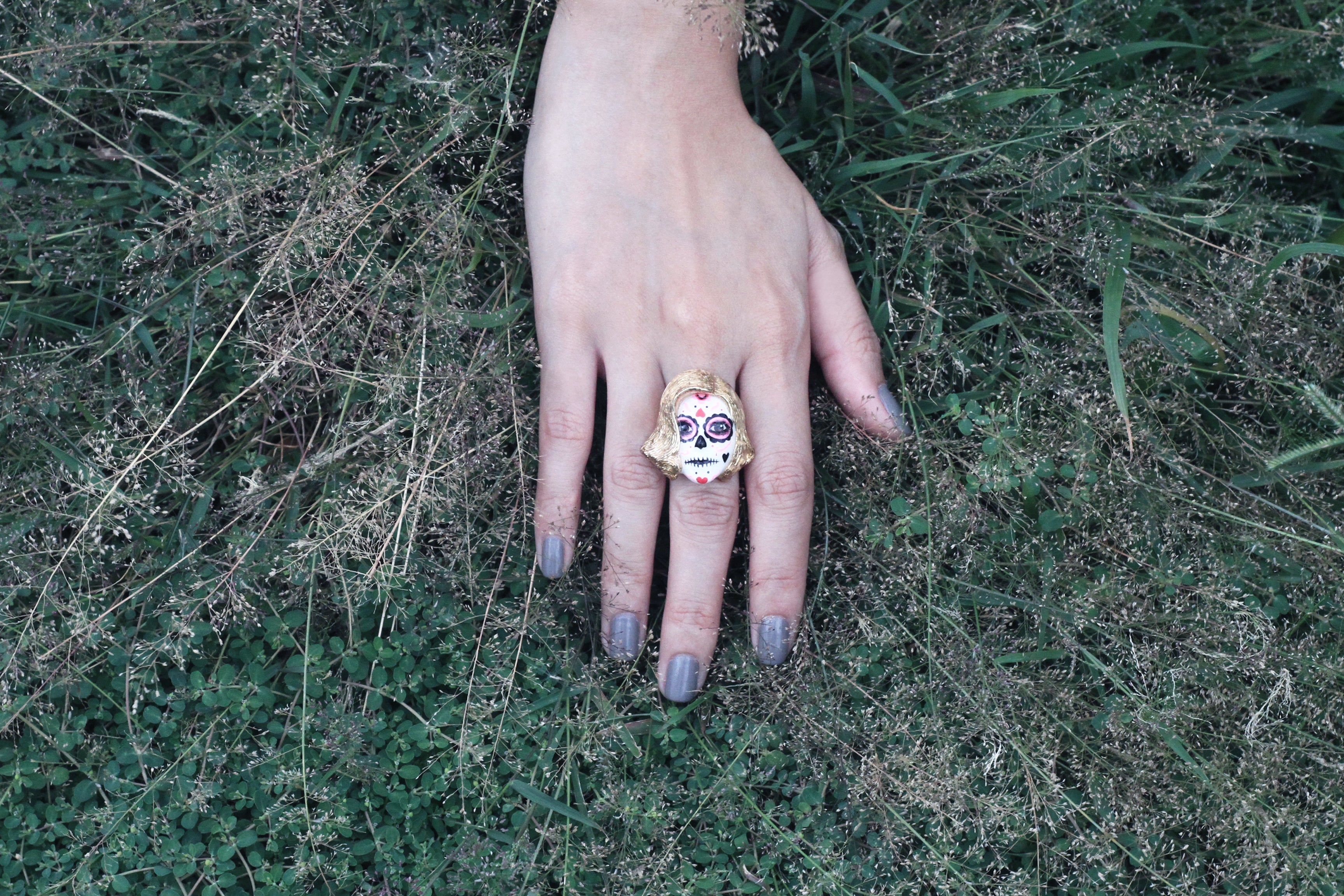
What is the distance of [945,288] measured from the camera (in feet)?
9.37

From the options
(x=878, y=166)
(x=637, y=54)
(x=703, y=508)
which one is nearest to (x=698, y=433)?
(x=703, y=508)

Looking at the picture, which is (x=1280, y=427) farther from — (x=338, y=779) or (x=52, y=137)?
(x=52, y=137)

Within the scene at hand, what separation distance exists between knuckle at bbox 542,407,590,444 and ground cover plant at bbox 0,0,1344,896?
0.42ft

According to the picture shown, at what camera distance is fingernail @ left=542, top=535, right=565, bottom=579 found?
2.56 m

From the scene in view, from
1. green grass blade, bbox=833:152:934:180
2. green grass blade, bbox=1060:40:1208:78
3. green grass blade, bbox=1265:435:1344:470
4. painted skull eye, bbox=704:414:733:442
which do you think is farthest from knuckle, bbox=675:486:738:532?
green grass blade, bbox=1060:40:1208:78

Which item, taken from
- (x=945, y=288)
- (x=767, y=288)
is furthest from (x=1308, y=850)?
(x=767, y=288)

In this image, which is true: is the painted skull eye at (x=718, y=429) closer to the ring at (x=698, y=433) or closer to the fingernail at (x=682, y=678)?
the ring at (x=698, y=433)

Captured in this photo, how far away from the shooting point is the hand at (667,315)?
8.45 feet

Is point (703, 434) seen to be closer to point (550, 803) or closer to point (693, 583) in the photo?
point (693, 583)

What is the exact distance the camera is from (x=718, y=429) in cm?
253

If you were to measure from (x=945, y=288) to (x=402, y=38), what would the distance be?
1.68m

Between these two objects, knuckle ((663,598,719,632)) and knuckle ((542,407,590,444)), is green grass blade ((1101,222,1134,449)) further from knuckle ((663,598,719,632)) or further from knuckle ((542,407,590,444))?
knuckle ((542,407,590,444))

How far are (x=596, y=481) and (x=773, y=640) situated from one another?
652 millimetres

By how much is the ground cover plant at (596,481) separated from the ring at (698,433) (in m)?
0.36
